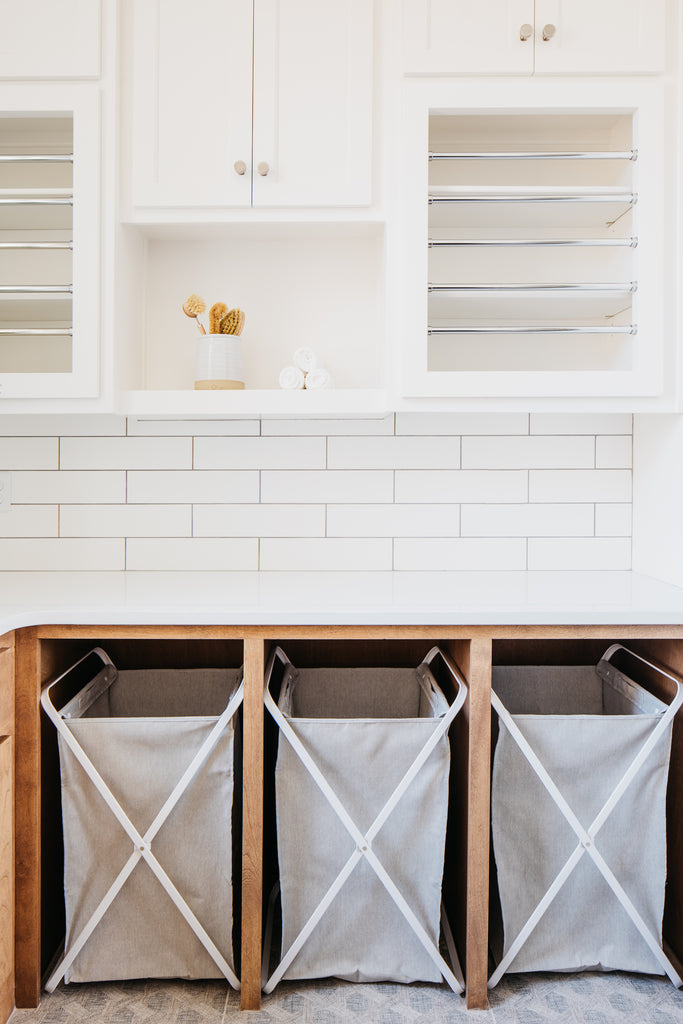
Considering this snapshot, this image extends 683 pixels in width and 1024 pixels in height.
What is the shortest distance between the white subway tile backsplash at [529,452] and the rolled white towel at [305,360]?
0.53 metres

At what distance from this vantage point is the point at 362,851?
159cm

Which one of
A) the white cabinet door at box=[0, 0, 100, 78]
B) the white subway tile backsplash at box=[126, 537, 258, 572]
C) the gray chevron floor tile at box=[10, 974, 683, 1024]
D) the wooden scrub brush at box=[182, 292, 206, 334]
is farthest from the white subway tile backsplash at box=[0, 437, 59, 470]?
the gray chevron floor tile at box=[10, 974, 683, 1024]

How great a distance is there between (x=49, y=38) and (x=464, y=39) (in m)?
1.02

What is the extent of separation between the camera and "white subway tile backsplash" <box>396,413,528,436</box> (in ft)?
7.28

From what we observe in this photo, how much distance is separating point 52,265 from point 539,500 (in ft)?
4.90

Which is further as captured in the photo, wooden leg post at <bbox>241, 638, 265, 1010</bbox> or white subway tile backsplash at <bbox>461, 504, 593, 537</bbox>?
white subway tile backsplash at <bbox>461, 504, 593, 537</bbox>

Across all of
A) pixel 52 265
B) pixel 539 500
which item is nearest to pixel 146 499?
pixel 52 265

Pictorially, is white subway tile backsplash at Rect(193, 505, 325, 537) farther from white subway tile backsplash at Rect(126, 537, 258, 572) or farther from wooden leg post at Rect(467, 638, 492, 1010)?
wooden leg post at Rect(467, 638, 492, 1010)

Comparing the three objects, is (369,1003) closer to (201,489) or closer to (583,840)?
(583,840)

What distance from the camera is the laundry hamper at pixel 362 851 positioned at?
63.3 inches

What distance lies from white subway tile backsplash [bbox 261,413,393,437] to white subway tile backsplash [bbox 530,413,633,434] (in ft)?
1.46

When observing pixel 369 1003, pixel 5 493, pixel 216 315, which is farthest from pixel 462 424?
pixel 369 1003

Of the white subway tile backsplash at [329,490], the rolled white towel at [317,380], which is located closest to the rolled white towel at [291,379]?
the rolled white towel at [317,380]

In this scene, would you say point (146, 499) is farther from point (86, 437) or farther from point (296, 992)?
point (296, 992)
